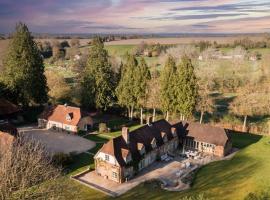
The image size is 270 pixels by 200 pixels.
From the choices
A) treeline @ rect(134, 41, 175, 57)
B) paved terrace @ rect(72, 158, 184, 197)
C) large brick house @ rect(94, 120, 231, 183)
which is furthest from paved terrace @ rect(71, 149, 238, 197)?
treeline @ rect(134, 41, 175, 57)

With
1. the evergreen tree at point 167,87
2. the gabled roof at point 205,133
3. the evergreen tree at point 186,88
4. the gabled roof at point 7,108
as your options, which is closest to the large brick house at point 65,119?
the gabled roof at point 7,108

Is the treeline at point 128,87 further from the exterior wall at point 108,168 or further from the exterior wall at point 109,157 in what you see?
the exterior wall at point 108,168

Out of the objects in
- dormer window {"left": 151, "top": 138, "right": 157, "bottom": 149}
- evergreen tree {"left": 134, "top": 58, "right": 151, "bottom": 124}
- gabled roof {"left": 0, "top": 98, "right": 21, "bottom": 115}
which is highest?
evergreen tree {"left": 134, "top": 58, "right": 151, "bottom": 124}

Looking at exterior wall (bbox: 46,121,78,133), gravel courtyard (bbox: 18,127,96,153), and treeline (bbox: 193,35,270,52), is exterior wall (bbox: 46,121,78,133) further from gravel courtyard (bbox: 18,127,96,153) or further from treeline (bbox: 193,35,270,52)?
treeline (bbox: 193,35,270,52)

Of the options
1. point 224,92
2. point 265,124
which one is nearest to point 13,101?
point 265,124

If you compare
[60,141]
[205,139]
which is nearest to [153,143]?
[205,139]

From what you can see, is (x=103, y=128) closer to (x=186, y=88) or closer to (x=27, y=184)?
(x=186, y=88)

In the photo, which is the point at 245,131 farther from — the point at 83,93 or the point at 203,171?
the point at 83,93
